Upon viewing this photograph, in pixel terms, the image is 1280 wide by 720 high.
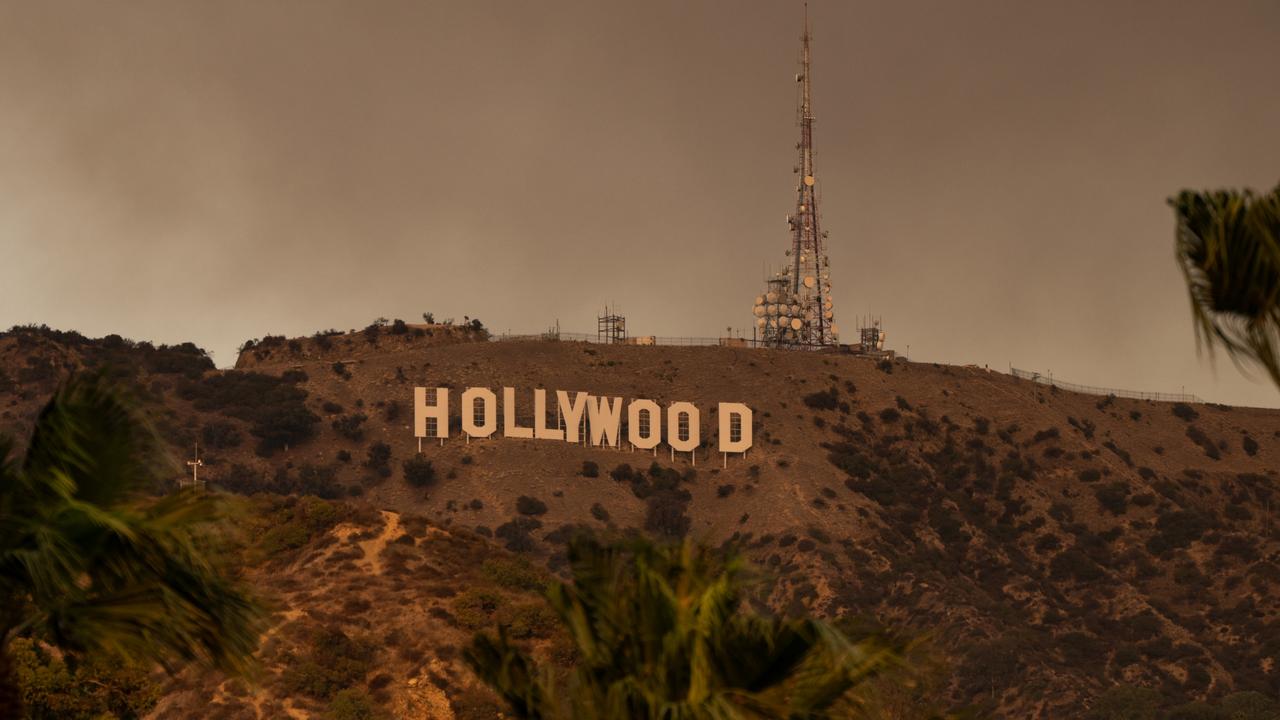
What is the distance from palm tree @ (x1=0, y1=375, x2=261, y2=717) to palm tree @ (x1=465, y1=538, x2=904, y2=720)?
2258mm

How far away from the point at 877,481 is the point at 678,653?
122558 millimetres

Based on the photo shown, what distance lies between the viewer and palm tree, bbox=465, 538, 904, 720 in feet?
37.9

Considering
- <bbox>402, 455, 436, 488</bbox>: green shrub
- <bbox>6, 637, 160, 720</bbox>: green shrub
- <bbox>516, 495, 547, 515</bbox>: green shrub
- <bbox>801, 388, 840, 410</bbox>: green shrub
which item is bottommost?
<bbox>6, 637, 160, 720</bbox>: green shrub

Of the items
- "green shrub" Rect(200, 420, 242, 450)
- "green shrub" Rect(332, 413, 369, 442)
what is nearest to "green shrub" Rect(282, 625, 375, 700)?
"green shrub" Rect(200, 420, 242, 450)

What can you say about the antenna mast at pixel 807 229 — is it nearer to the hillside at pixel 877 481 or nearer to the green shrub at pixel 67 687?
the hillside at pixel 877 481

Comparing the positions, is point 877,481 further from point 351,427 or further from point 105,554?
point 105,554

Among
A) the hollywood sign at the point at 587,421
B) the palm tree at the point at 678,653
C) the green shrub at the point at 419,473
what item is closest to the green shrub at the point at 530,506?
the hollywood sign at the point at 587,421

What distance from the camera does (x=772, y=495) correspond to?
123250 millimetres

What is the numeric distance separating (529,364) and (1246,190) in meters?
139

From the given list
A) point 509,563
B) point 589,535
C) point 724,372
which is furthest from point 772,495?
point 589,535

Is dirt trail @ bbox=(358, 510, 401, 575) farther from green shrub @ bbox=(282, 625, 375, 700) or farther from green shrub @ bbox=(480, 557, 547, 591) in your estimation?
green shrub @ bbox=(282, 625, 375, 700)

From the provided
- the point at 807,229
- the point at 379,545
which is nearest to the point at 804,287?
the point at 807,229

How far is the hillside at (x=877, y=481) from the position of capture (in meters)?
107

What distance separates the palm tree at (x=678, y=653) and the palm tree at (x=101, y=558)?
2.26 m
